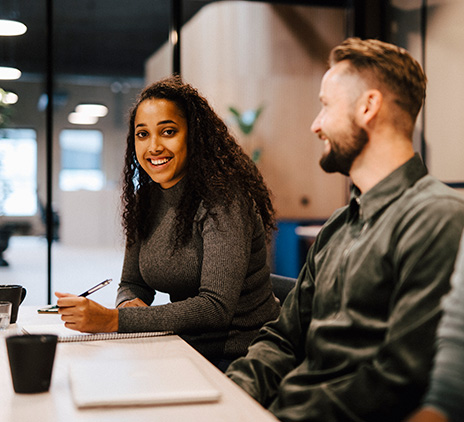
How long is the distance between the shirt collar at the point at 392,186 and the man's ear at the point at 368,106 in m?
0.12

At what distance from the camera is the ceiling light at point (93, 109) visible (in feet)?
15.1

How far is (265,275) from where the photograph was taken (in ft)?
6.22

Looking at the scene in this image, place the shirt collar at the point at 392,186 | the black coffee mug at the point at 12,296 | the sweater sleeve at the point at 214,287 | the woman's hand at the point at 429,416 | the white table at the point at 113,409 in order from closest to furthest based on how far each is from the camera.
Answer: the woman's hand at the point at 429,416 < the white table at the point at 113,409 < the shirt collar at the point at 392,186 < the sweater sleeve at the point at 214,287 < the black coffee mug at the point at 12,296

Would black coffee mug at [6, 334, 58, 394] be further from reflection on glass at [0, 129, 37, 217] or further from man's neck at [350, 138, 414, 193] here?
reflection on glass at [0, 129, 37, 217]

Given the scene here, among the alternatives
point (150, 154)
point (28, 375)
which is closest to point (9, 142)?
point (150, 154)

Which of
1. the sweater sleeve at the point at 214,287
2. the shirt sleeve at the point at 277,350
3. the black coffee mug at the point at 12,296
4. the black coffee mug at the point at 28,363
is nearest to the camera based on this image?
the black coffee mug at the point at 28,363

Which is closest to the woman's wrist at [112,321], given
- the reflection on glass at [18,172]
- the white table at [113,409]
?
the white table at [113,409]

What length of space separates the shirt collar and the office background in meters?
2.99

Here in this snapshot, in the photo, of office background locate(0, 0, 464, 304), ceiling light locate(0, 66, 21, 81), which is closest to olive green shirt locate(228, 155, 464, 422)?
office background locate(0, 0, 464, 304)

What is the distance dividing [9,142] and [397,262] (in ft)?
12.9

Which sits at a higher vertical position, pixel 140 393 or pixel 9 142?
pixel 9 142

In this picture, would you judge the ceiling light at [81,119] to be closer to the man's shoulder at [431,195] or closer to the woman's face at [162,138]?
the woman's face at [162,138]

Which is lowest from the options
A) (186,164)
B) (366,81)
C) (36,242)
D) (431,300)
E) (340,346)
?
(36,242)

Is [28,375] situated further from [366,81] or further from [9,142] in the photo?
[9,142]
